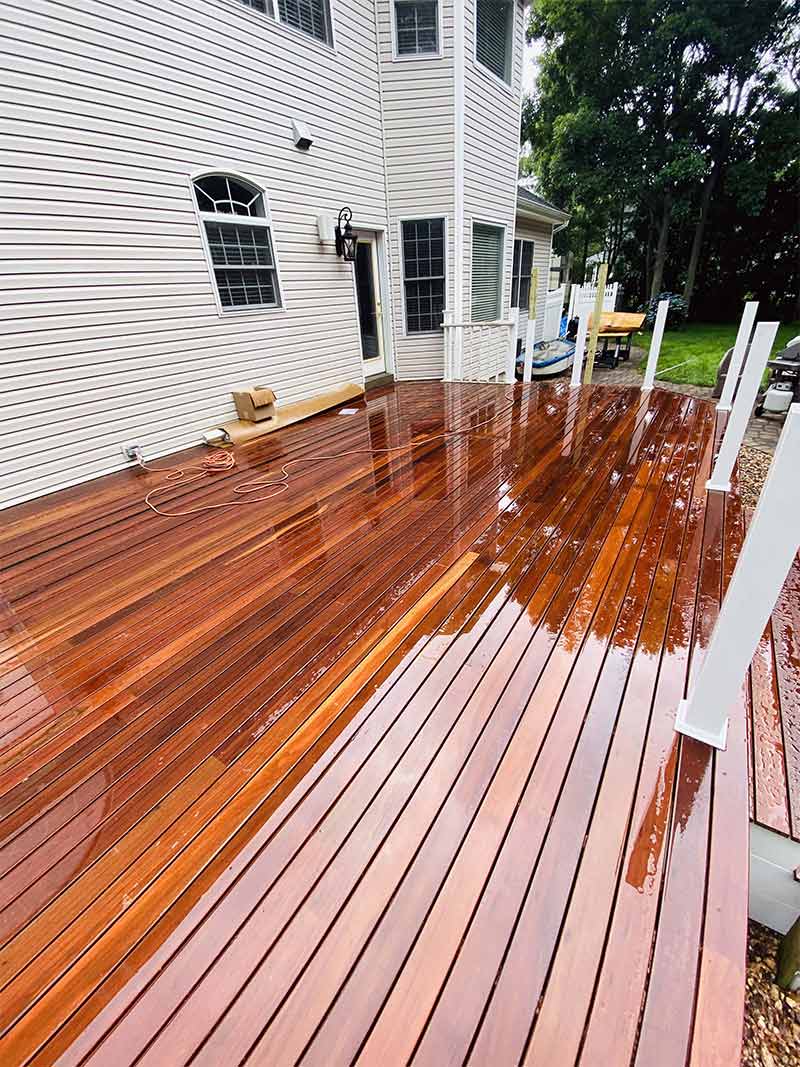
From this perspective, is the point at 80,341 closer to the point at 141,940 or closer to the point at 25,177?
the point at 25,177

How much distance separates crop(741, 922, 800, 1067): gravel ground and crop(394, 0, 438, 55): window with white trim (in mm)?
8195

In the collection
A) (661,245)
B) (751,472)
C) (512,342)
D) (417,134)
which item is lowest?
(751,472)

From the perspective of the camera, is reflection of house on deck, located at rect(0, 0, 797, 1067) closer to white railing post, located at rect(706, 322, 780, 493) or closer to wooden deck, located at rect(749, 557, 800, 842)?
wooden deck, located at rect(749, 557, 800, 842)

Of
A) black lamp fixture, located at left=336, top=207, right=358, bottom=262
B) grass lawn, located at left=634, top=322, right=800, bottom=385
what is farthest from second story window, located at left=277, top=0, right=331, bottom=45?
grass lawn, located at left=634, top=322, right=800, bottom=385

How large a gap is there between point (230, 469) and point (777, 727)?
3.76 metres

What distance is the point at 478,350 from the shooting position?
23.7ft

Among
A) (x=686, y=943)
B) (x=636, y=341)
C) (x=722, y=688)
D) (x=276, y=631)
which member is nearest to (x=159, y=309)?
(x=276, y=631)

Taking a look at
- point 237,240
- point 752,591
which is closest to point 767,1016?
point 752,591

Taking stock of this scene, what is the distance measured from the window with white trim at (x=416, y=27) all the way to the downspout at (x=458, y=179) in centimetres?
27

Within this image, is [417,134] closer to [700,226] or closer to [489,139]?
[489,139]

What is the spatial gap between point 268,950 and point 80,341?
402 centimetres

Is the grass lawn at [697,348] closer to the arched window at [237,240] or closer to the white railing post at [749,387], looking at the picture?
the white railing post at [749,387]

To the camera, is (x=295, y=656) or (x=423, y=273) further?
(x=423, y=273)

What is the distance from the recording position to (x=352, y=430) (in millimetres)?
4609
